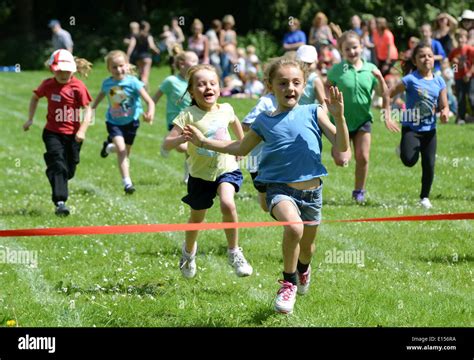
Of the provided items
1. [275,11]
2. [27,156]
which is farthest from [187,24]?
[27,156]

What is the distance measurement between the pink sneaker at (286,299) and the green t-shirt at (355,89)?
5.41 metres

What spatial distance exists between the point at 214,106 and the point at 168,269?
149 centimetres

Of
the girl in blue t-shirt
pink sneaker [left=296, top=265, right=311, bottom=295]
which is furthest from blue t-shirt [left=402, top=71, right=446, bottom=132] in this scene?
pink sneaker [left=296, top=265, right=311, bottom=295]

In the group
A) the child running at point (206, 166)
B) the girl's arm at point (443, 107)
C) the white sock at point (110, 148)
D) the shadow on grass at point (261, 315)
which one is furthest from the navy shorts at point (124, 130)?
the shadow on grass at point (261, 315)

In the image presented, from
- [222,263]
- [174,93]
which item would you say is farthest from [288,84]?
[174,93]

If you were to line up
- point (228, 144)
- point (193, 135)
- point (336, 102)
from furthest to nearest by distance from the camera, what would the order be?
point (228, 144) < point (193, 135) < point (336, 102)

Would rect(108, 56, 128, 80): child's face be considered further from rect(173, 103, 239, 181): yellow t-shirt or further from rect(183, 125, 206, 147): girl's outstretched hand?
rect(183, 125, 206, 147): girl's outstretched hand

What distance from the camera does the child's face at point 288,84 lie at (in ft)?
23.1

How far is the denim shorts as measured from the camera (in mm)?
7122

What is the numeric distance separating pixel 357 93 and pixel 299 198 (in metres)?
5.27

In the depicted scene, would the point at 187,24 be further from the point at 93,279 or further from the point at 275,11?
the point at 93,279

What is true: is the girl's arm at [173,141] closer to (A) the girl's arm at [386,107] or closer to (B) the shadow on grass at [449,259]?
(B) the shadow on grass at [449,259]

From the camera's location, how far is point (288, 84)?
23.2ft

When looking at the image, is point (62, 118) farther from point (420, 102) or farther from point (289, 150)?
point (289, 150)
